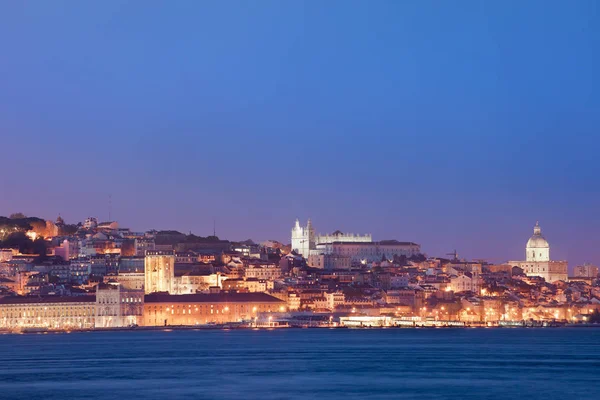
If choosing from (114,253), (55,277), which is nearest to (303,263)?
(114,253)

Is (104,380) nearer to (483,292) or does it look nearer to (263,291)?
(263,291)

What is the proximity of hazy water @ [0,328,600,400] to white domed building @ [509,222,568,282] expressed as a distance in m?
67.9

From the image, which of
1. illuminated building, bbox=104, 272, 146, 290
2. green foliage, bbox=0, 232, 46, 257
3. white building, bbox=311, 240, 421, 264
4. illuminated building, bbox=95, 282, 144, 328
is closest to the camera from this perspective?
illuminated building, bbox=95, 282, 144, 328

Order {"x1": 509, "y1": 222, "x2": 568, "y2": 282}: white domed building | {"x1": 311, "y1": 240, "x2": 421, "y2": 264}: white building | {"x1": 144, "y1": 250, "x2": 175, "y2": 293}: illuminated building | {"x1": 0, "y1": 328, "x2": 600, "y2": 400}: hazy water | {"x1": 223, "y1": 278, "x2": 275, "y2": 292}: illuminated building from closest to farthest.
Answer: {"x1": 0, "y1": 328, "x2": 600, "y2": 400}: hazy water, {"x1": 144, "y1": 250, "x2": 175, "y2": 293}: illuminated building, {"x1": 223, "y1": 278, "x2": 275, "y2": 292}: illuminated building, {"x1": 311, "y1": 240, "x2": 421, "y2": 264}: white building, {"x1": 509, "y1": 222, "x2": 568, "y2": 282}: white domed building

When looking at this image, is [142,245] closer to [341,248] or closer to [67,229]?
[67,229]

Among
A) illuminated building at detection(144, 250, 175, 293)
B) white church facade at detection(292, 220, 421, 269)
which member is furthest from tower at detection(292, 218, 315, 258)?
illuminated building at detection(144, 250, 175, 293)

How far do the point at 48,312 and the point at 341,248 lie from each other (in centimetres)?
4746

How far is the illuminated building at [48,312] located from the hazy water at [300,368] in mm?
15147

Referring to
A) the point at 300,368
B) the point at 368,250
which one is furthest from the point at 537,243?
the point at 300,368

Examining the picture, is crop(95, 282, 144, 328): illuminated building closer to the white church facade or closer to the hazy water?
the hazy water

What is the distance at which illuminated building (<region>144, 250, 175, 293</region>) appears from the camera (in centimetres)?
10456

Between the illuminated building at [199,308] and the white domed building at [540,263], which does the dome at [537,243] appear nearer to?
the white domed building at [540,263]

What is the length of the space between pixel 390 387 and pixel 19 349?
28390 mm

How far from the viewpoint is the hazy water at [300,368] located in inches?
1654
